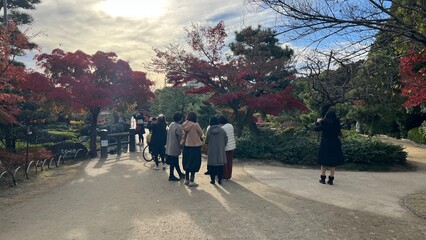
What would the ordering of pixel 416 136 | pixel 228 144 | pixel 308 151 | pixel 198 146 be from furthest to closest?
pixel 416 136 → pixel 308 151 → pixel 228 144 → pixel 198 146

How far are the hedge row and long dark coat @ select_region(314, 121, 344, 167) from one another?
3.08 meters

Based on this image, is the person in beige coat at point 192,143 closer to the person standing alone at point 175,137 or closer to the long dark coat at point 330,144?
the person standing alone at point 175,137

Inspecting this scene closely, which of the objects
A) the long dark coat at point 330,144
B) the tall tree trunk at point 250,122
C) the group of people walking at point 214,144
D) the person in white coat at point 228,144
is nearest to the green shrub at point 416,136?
the tall tree trunk at point 250,122

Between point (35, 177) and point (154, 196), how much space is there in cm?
415

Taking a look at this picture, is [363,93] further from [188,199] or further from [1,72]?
[1,72]

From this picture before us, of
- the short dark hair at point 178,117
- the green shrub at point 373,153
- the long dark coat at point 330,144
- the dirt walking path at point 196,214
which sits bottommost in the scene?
the dirt walking path at point 196,214

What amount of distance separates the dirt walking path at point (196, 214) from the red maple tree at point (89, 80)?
3.95 m

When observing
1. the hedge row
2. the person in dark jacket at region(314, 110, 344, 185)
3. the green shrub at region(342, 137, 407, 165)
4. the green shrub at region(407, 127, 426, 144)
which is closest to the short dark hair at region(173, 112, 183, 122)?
the person in dark jacket at region(314, 110, 344, 185)

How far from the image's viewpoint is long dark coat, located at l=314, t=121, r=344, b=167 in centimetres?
650

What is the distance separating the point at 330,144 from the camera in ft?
21.6

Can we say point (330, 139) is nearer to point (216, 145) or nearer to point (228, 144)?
point (228, 144)

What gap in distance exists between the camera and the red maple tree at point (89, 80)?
32.6ft

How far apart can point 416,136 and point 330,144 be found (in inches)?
471

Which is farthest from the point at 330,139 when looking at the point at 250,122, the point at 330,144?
the point at 250,122
